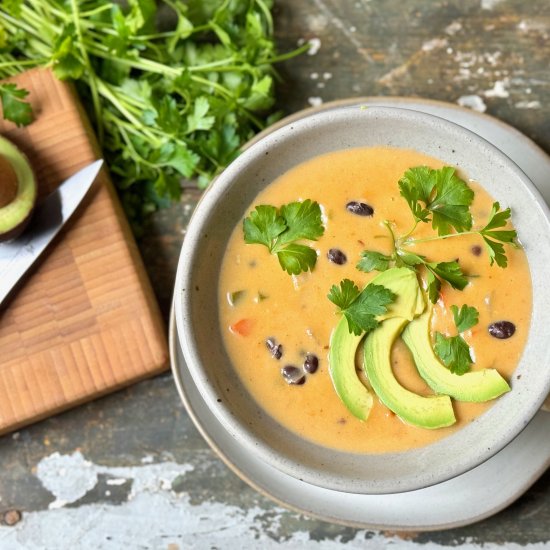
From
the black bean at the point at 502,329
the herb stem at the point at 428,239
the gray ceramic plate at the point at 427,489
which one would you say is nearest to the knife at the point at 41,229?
the gray ceramic plate at the point at 427,489

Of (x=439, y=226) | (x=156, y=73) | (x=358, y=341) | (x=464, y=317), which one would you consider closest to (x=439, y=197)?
(x=439, y=226)

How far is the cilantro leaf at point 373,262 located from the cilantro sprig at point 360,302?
0.05m

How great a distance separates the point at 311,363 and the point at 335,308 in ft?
0.48

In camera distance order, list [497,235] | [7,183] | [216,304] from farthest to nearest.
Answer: [7,183], [216,304], [497,235]

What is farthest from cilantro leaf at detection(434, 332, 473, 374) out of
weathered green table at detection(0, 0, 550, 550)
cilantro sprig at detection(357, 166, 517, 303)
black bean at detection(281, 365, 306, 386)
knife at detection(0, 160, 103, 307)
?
knife at detection(0, 160, 103, 307)

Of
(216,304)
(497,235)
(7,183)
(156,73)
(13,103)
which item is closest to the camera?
(497,235)

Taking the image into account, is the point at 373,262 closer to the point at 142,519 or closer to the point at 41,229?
the point at 41,229

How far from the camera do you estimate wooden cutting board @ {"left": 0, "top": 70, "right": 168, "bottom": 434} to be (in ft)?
7.44

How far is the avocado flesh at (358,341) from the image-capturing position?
6.06ft

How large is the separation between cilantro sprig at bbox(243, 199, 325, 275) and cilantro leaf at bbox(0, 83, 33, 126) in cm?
81

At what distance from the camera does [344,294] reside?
1815 millimetres

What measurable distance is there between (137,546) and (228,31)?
1589 mm

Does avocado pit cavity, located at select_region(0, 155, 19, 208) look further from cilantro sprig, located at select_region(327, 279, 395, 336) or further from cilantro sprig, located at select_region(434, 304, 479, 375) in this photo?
cilantro sprig, located at select_region(434, 304, 479, 375)

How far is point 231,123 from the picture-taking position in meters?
2.28
